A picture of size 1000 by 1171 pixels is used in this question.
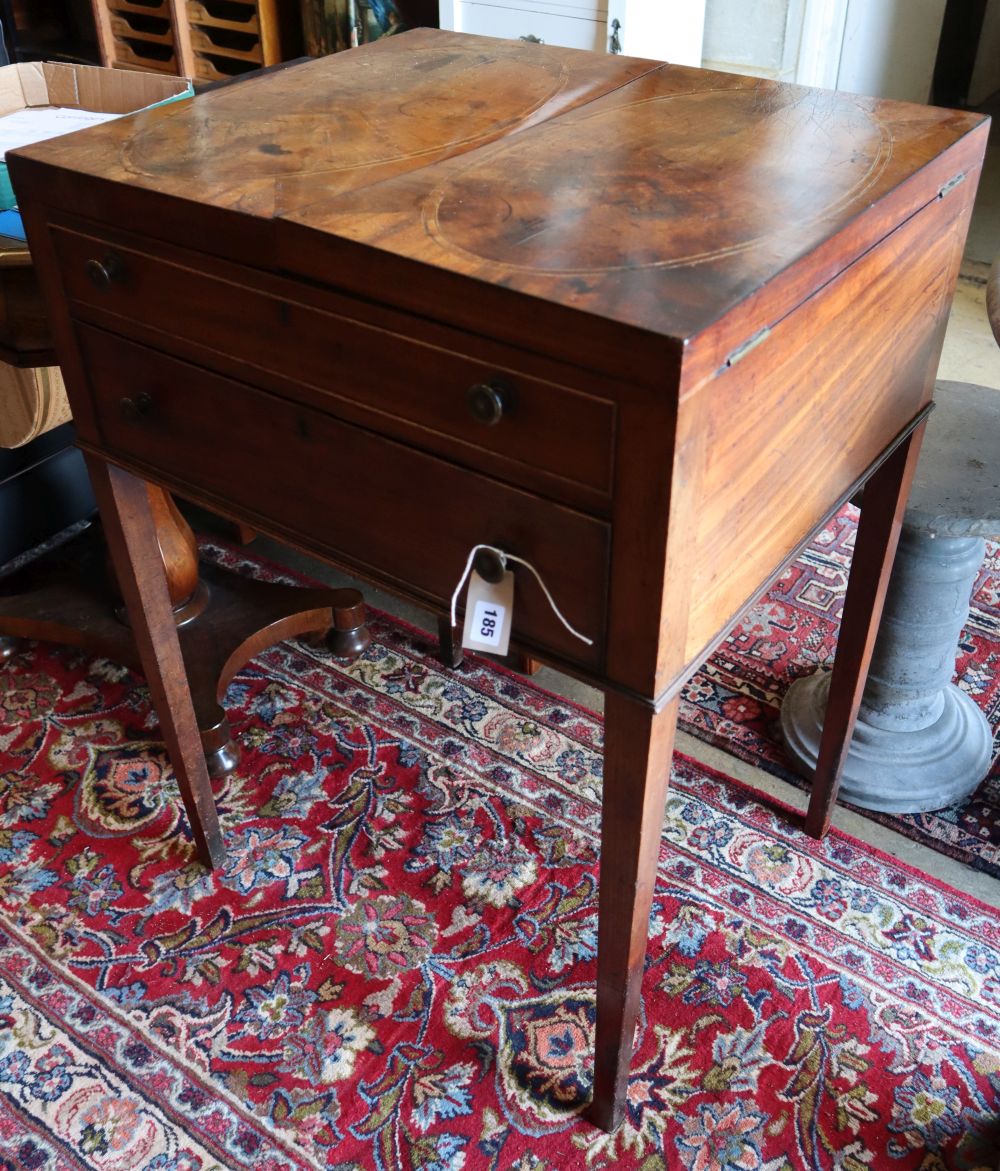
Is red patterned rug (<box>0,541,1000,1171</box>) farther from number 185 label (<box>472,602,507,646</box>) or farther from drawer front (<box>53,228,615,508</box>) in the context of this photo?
drawer front (<box>53,228,615,508</box>)

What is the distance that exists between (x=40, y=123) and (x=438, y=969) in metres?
1.25

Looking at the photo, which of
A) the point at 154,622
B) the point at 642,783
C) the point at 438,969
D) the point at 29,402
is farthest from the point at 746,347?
the point at 29,402

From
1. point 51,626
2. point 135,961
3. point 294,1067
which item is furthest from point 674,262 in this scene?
point 51,626

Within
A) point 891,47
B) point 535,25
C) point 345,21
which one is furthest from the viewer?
point 891,47

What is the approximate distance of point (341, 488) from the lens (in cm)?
100

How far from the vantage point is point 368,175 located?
3.18 feet

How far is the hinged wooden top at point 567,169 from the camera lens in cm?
80

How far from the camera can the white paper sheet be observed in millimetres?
1515

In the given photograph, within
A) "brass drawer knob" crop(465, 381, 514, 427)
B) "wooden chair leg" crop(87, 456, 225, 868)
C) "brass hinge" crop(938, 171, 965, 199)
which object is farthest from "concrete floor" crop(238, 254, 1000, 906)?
"brass drawer knob" crop(465, 381, 514, 427)

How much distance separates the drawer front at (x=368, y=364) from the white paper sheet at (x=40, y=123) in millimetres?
570

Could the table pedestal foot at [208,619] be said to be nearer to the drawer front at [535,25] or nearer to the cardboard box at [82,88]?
the cardboard box at [82,88]

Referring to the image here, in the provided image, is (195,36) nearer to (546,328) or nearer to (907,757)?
(907,757)

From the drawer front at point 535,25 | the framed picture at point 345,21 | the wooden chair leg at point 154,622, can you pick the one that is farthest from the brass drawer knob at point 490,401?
the framed picture at point 345,21

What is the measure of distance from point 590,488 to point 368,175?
0.37m
